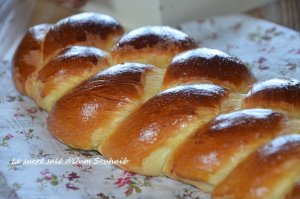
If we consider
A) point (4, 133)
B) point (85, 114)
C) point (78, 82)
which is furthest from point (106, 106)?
point (4, 133)

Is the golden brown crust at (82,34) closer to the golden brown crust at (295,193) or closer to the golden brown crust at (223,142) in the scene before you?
the golden brown crust at (223,142)

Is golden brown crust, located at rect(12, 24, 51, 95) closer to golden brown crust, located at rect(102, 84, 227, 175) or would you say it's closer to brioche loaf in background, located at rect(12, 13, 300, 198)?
brioche loaf in background, located at rect(12, 13, 300, 198)

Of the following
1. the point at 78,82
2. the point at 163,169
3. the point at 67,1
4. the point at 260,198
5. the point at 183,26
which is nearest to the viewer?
the point at 260,198

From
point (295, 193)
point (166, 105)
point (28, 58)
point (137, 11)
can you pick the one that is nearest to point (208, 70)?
point (166, 105)

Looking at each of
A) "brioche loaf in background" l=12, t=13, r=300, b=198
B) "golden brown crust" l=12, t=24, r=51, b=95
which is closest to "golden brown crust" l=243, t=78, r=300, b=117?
"brioche loaf in background" l=12, t=13, r=300, b=198

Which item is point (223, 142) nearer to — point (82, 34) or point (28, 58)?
point (82, 34)

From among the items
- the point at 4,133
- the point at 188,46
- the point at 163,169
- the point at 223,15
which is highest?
the point at 223,15

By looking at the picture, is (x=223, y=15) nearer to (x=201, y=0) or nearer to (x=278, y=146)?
(x=201, y=0)

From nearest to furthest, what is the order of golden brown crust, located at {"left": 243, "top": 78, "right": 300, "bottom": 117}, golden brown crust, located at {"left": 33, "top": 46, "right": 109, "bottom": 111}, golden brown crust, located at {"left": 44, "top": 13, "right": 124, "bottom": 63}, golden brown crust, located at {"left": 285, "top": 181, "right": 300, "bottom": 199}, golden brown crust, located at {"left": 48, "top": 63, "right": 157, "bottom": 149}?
1. golden brown crust, located at {"left": 285, "top": 181, "right": 300, "bottom": 199}
2. golden brown crust, located at {"left": 243, "top": 78, "right": 300, "bottom": 117}
3. golden brown crust, located at {"left": 48, "top": 63, "right": 157, "bottom": 149}
4. golden brown crust, located at {"left": 33, "top": 46, "right": 109, "bottom": 111}
5. golden brown crust, located at {"left": 44, "top": 13, "right": 124, "bottom": 63}
